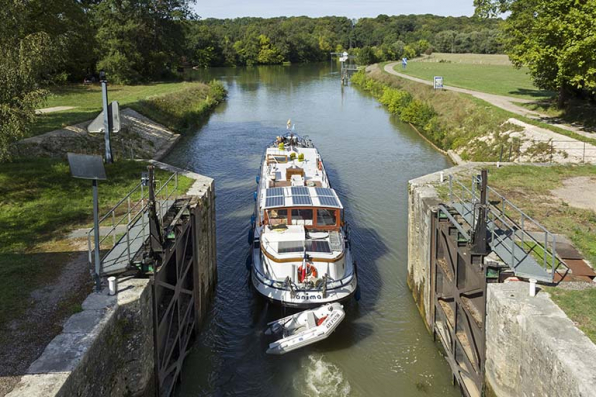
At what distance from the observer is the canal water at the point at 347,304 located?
14617 millimetres

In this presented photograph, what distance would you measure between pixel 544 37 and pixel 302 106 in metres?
35.3

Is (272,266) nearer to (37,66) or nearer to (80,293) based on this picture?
(80,293)

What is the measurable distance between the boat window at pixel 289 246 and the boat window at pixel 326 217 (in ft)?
4.52

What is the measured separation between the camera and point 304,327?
1551cm

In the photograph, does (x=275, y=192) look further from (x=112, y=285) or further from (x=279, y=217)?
(x=112, y=285)

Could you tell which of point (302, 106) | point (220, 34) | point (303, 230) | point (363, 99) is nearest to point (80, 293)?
point (303, 230)

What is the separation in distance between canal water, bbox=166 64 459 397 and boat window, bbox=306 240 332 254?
2352 mm

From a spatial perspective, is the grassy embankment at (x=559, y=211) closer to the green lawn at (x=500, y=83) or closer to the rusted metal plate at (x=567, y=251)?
the rusted metal plate at (x=567, y=251)

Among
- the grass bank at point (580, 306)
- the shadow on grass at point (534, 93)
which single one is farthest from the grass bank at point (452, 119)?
the grass bank at point (580, 306)

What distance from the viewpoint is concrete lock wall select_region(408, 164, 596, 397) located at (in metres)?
8.88

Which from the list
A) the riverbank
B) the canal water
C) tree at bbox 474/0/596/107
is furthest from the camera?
the riverbank

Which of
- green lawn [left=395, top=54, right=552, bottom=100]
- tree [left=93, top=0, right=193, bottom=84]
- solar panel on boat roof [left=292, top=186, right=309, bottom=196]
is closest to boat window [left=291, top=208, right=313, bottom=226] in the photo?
solar panel on boat roof [left=292, top=186, right=309, bottom=196]

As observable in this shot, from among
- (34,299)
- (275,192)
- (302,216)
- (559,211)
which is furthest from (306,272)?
(559,211)

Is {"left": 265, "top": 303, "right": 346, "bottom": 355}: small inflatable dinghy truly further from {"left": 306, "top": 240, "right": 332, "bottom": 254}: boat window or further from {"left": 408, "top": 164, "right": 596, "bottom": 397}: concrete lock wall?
{"left": 408, "top": 164, "right": 596, "bottom": 397}: concrete lock wall
